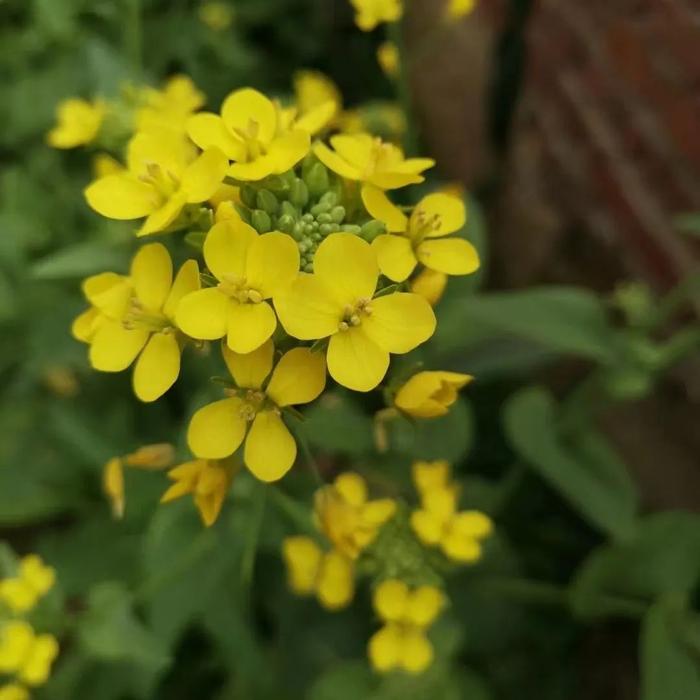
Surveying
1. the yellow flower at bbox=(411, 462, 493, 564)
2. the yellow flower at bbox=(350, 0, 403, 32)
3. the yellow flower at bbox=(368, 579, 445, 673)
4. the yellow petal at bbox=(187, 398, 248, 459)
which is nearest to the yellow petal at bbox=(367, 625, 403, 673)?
the yellow flower at bbox=(368, 579, 445, 673)

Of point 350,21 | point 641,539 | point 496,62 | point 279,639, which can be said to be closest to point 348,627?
point 279,639

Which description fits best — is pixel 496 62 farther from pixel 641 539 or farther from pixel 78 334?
pixel 78 334

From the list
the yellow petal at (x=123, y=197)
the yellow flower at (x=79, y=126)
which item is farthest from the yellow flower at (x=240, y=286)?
the yellow flower at (x=79, y=126)

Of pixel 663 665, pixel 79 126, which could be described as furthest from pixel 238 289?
pixel 663 665

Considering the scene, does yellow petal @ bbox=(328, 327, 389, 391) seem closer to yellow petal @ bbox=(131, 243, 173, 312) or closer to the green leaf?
yellow petal @ bbox=(131, 243, 173, 312)

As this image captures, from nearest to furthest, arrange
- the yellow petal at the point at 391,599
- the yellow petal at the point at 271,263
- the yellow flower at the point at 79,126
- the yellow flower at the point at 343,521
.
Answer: the yellow petal at the point at 271,263 → the yellow flower at the point at 343,521 → the yellow petal at the point at 391,599 → the yellow flower at the point at 79,126

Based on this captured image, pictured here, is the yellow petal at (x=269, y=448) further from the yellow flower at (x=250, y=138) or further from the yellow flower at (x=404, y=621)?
the yellow flower at (x=404, y=621)
